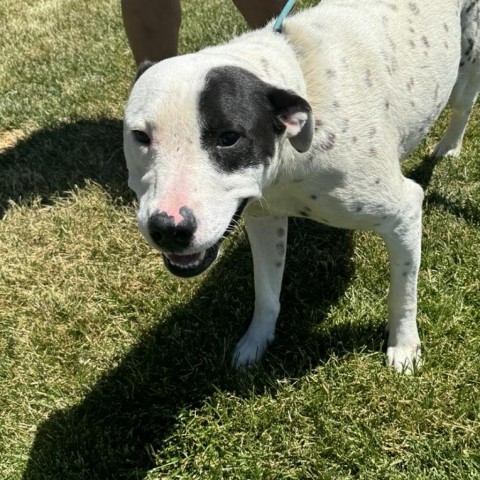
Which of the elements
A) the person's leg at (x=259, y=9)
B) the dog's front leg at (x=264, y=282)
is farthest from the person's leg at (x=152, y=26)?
the dog's front leg at (x=264, y=282)

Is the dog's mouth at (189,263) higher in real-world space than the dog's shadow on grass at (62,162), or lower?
higher

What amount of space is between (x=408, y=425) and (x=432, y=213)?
5.01 ft

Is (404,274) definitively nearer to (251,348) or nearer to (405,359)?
(405,359)

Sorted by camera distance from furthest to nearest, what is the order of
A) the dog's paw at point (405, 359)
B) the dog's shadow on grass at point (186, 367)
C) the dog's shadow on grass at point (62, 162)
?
the dog's shadow on grass at point (62, 162)
the dog's paw at point (405, 359)
the dog's shadow on grass at point (186, 367)

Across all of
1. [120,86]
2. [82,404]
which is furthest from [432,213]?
[120,86]

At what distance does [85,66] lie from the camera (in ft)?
20.4

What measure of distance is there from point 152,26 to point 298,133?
2444mm

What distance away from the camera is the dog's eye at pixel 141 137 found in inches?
82.9

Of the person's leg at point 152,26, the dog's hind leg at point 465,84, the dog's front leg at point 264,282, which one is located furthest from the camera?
the person's leg at point 152,26

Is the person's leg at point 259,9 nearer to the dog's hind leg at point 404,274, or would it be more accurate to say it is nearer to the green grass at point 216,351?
the green grass at point 216,351

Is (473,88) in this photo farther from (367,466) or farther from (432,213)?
(367,466)

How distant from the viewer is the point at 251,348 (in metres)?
3.28

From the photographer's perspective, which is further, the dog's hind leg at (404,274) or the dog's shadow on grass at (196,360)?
the dog's shadow on grass at (196,360)

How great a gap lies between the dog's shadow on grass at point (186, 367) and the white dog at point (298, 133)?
0.50ft
